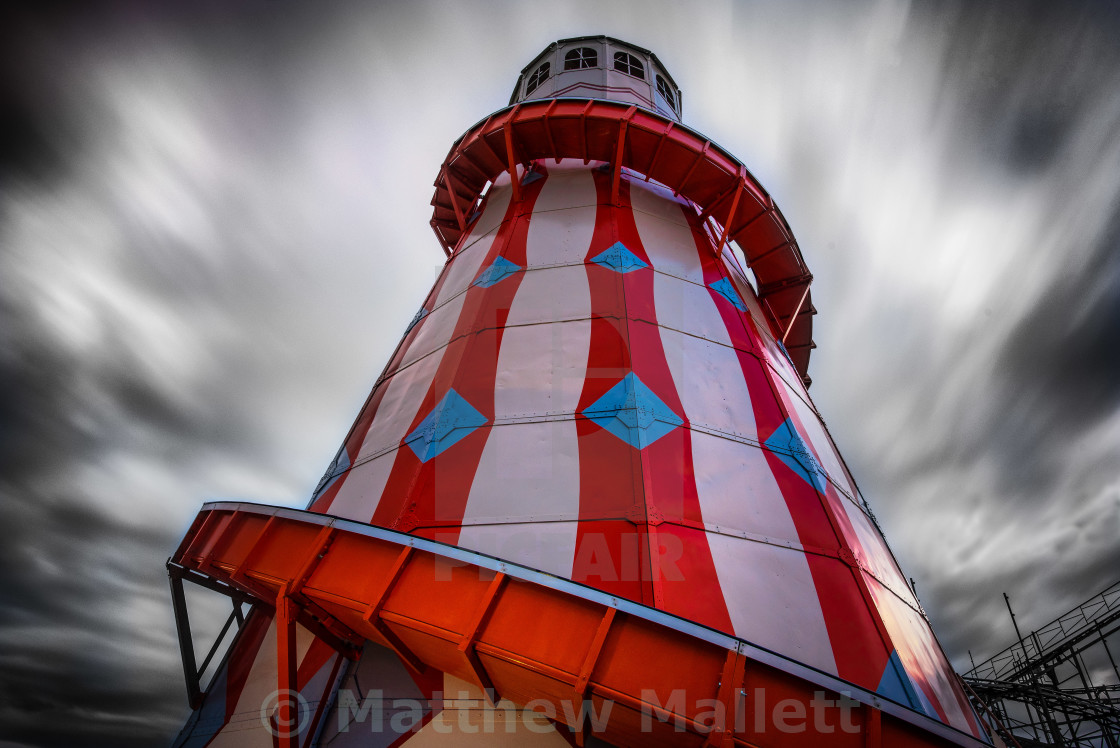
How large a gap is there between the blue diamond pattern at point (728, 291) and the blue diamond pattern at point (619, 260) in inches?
53.2

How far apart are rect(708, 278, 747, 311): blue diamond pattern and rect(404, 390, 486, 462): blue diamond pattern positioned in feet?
15.5

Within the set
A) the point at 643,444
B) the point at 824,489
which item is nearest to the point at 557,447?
the point at 643,444

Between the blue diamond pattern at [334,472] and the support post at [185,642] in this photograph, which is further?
the blue diamond pattern at [334,472]

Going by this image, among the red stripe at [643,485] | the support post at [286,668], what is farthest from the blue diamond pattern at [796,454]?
the support post at [286,668]

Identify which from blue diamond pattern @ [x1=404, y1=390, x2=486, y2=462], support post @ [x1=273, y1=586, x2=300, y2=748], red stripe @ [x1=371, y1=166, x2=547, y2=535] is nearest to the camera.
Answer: support post @ [x1=273, y1=586, x2=300, y2=748]

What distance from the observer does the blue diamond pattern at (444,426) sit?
21.6 ft

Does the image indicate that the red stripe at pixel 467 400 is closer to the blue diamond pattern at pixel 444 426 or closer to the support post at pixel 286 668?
the blue diamond pattern at pixel 444 426

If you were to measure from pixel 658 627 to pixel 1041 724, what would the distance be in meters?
21.1

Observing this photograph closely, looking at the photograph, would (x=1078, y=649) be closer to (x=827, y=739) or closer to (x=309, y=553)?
(x=827, y=739)

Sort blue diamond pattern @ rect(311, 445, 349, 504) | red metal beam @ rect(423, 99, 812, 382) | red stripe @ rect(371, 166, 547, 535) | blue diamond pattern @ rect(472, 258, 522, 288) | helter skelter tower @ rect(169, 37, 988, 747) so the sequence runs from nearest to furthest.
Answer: helter skelter tower @ rect(169, 37, 988, 747), red stripe @ rect(371, 166, 547, 535), blue diamond pattern @ rect(311, 445, 349, 504), blue diamond pattern @ rect(472, 258, 522, 288), red metal beam @ rect(423, 99, 812, 382)

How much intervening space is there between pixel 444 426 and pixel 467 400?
17.4 inches

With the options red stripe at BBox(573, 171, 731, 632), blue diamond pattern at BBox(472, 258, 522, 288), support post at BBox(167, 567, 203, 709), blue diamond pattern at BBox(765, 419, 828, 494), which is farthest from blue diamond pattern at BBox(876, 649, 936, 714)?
support post at BBox(167, 567, 203, 709)

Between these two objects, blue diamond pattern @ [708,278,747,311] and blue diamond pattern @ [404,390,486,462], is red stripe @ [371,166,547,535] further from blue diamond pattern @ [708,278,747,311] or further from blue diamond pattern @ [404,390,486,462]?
blue diamond pattern @ [708,278,747,311]

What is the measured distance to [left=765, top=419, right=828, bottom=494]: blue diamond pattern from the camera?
22.3 ft
